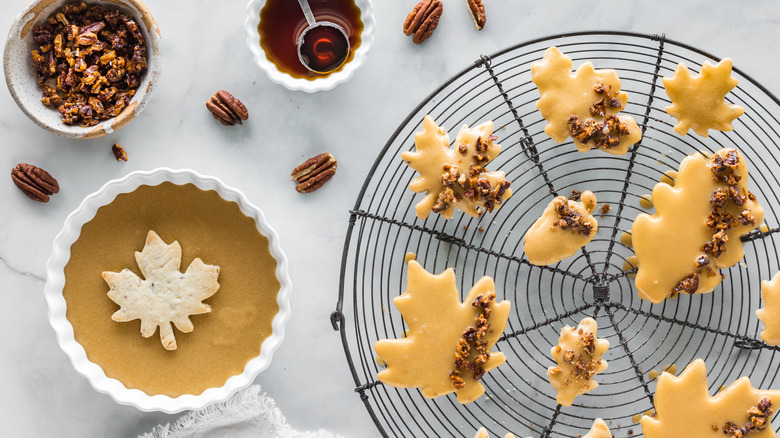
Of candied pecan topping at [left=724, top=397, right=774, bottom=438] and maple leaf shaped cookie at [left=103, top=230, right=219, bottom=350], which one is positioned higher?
maple leaf shaped cookie at [left=103, top=230, right=219, bottom=350]

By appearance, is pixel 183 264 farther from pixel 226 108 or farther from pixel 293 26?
pixel 293 26

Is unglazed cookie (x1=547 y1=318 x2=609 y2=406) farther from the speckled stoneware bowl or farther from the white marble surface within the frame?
the speckled stoneware bowl

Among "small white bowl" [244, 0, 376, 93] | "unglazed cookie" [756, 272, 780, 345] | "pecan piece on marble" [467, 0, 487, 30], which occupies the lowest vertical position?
"unglazed cookie" [756, 272, 780, 345]

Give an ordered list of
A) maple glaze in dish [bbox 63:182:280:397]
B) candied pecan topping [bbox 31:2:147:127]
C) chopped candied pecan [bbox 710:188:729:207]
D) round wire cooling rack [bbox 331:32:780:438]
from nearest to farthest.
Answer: chopped candied pecan [bbox 710:188:729:207] < candied pecan topping [bbox 31:2:147:127] < maple glaze in dish [bbox 63:182:280:397] < round wire cooling rack [bbox 331:32:780:438]

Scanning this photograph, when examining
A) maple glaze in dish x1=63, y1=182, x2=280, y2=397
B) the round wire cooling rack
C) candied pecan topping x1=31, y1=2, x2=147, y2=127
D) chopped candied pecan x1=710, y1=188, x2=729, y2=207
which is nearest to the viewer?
chopped candied pecan x1=710, y1=188, x2=729, y2=207

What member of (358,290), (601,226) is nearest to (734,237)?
(601,226)

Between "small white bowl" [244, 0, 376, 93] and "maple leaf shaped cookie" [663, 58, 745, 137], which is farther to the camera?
"small white bowl" [244, 0, 376, 93]

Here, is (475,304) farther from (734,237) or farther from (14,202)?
(14,202)

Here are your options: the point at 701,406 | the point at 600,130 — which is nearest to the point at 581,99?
the point at 600,130

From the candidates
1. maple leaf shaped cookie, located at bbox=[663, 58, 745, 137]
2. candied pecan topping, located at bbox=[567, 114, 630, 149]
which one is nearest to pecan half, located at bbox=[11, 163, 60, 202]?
candied pecan topping, located at bbox=[567, 114, 630, 149]
